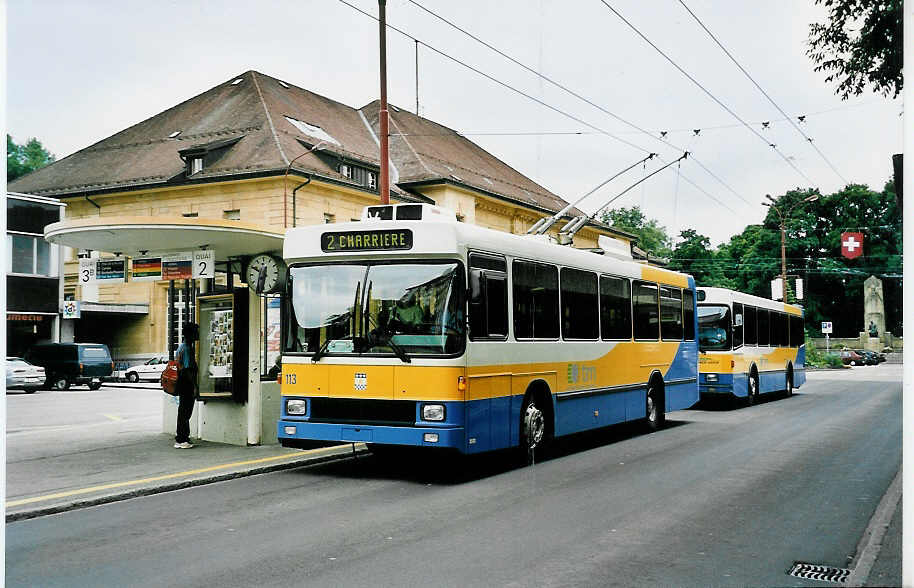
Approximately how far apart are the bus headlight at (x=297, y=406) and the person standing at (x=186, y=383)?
2.66m

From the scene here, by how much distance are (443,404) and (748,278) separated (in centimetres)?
5964

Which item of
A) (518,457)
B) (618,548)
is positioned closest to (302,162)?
(518,457)

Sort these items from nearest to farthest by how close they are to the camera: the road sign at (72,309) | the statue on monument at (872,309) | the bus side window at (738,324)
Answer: the bus side window at (738,324) → the statue on monument at (872,309) → the road sign at (72,309)

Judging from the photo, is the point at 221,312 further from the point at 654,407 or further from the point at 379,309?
the point at 654,407

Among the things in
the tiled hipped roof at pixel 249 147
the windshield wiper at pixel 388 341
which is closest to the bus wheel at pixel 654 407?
the windshield wiper at pixel 388 341

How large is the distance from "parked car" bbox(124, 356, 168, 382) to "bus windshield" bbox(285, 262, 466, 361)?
35103mm

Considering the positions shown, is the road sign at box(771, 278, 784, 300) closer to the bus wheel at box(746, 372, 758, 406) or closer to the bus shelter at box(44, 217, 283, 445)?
the bus wheel at box(746, 372, 758, 406)

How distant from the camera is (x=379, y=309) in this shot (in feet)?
36.0

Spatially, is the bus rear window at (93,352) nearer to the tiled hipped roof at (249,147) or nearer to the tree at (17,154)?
the tiled hipped roof at (249,147)

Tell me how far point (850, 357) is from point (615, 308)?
175 ft

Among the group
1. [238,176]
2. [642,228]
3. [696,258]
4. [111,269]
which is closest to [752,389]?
[111,269]

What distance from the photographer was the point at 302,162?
41.8m

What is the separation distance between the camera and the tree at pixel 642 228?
286 feet

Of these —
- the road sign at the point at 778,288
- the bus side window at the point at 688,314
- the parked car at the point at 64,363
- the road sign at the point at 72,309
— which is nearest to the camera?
the bus side window at the point at 688,314
